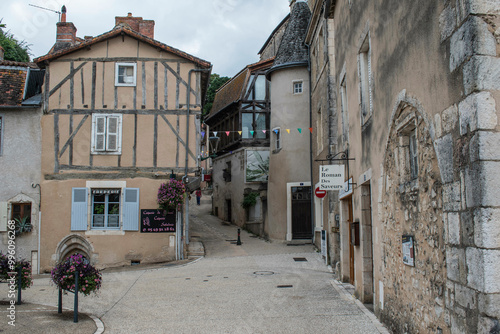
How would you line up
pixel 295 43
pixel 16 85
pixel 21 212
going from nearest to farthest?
pixel 21 212 < pixel 16 85 < pixel 295 43

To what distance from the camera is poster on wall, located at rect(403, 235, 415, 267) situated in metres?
5.29

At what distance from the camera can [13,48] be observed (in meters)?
27.7

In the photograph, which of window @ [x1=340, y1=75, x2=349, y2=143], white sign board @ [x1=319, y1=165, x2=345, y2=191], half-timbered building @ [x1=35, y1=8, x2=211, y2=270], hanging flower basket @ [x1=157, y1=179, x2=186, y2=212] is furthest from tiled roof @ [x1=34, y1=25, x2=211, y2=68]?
white sign board @ [x1=319, y1=165, x2=345, y2=191]

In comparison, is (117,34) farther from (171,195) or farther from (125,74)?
(171,195)

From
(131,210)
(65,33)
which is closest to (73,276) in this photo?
(131,210)

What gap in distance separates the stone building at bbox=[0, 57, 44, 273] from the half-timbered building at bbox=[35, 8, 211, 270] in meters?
0.27

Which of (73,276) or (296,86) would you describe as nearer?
(73,276)

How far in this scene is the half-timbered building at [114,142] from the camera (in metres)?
14.7

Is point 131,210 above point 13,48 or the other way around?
the other way around

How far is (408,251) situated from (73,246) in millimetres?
11959

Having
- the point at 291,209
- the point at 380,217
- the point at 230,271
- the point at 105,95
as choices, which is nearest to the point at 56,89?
the point at 105,95

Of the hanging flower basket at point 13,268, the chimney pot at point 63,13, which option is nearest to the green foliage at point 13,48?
the chimney pot at point 63,13

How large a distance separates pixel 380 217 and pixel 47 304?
6184 millimetres

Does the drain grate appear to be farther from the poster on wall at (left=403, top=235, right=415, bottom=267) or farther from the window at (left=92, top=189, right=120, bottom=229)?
the poster on wall at (left=403, top=235, right=415, bottom=267)
